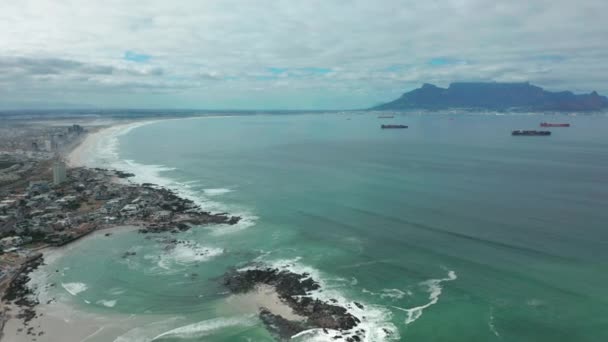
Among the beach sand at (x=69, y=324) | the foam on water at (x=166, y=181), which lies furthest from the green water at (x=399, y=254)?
the beach sand at (x=69, y=324)

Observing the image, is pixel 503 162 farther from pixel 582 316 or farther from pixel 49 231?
pixel 49 231

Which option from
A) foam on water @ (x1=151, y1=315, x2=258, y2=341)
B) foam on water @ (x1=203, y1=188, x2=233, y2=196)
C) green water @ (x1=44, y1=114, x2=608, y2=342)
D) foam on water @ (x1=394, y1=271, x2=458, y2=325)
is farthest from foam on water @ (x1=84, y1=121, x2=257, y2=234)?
foam on water @ (x1=394, y1=271, x2=458, y2=325)

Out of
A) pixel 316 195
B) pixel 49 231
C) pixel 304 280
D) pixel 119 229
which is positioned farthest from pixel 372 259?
pixel 49 231

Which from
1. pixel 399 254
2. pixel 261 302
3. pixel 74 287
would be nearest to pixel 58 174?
pixel 74 287

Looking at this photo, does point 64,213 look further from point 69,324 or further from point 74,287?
point 69,324

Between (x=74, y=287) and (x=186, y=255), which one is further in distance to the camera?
(x=186, y=255)

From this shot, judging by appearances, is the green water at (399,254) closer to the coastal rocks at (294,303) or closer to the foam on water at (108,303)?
the foam on water at (108,303)

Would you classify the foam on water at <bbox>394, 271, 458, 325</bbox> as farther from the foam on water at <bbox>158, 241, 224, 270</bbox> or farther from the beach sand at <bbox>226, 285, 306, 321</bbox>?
the foam on water at <bbox>158, 241, 224, 270</bbox>
